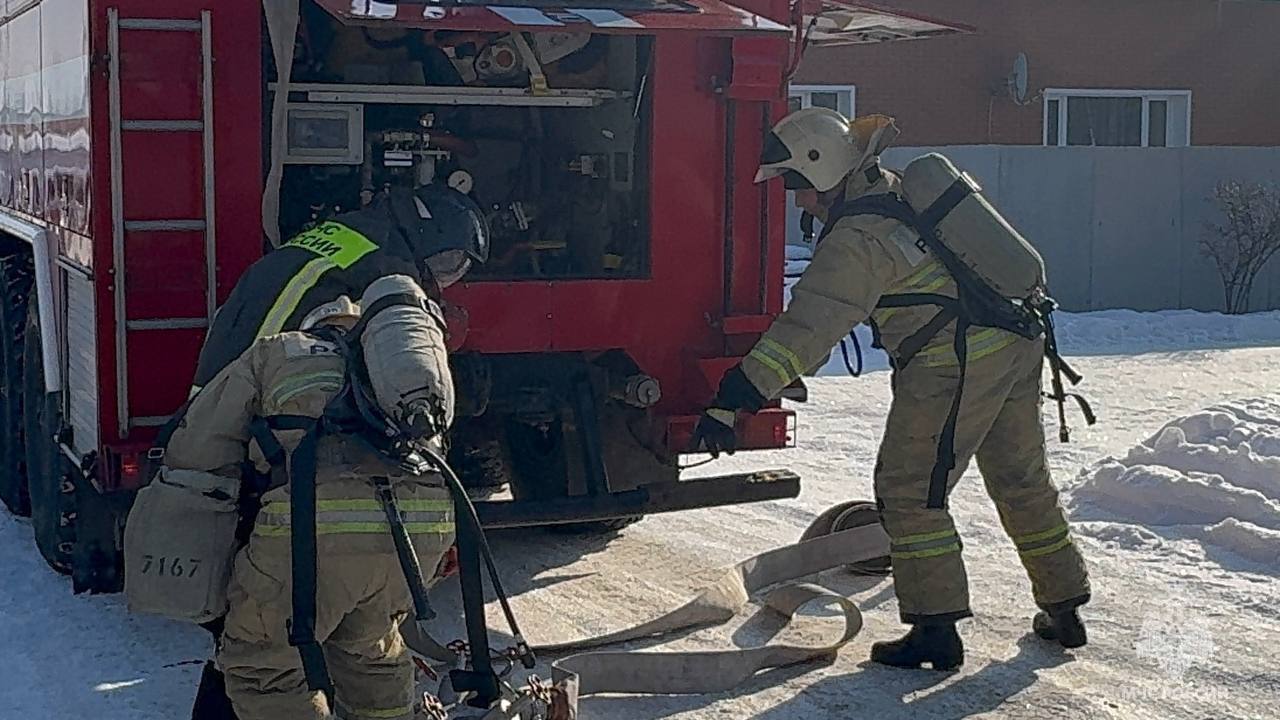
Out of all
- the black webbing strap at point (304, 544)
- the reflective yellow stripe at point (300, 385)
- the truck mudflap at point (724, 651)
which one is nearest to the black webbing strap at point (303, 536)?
the black webbing strap at point (304, 544)

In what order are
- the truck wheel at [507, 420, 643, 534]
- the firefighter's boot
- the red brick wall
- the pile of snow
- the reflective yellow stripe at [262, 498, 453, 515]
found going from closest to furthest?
1. the reflective yellow stripe at [262, 498, 453, 515]
2. the firefighter's boot
3. the truck wheel at [507, 420, 643, 534]
4. the pile of snow
5. the red brick wall

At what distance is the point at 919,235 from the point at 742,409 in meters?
0.82

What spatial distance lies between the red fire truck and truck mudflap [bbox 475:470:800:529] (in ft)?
0.04

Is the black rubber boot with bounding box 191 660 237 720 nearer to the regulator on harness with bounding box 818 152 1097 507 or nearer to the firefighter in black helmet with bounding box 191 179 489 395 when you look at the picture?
the firefighter in black helmet with bounding box 191 179 489 395

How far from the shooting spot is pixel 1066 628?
5.84 m

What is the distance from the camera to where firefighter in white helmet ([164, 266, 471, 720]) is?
3.84 meters

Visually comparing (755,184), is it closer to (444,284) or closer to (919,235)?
(919,235)

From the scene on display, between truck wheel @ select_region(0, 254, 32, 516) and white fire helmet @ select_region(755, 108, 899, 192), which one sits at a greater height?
white fire helmet @ select_region(755, 108, 899, 192)

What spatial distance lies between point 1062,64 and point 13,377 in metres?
16.2

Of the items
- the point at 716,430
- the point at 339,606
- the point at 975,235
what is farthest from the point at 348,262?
the point at 975,235

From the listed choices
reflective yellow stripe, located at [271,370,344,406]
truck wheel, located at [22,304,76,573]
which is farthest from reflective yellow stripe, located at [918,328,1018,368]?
truck wheel, located at [22,304,76,573]

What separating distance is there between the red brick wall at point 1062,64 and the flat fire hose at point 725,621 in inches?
550

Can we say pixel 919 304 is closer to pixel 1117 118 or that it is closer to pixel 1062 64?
pixel 1062 64

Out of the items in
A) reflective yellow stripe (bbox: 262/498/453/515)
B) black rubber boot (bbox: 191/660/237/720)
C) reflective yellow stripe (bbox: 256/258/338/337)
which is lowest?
A: black rubber boot (bbox: 191/660/237/720)
